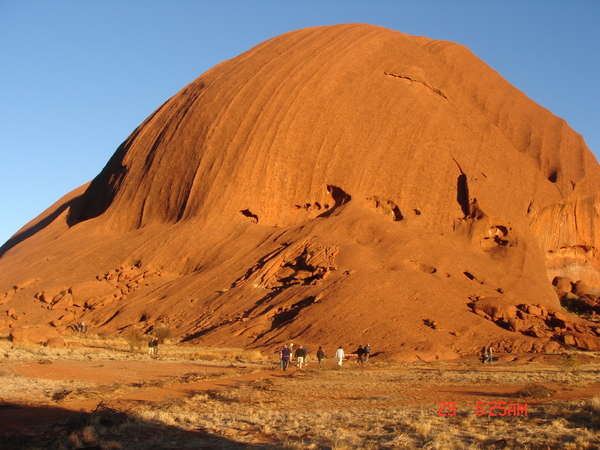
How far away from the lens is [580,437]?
35.1ft

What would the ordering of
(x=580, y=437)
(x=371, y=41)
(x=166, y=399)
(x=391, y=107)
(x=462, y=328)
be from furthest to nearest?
(x=371, y=41) < (x=391, y=107) < (x=462, y=328) < (x=166, y=399) < (x=580, y=437)

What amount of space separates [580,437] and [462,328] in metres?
22.0

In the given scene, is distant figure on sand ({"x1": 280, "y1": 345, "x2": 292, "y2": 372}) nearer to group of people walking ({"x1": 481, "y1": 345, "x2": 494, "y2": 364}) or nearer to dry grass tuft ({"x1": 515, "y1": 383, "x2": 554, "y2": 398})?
group of people walking ({"x1": 481, "y1": 345, "x2": 494, "y2": 364})

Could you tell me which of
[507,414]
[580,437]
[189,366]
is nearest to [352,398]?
[507,414]

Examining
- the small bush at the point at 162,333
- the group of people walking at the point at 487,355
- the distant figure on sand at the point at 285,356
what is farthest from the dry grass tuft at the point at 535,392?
the small bush at the point at 162,333

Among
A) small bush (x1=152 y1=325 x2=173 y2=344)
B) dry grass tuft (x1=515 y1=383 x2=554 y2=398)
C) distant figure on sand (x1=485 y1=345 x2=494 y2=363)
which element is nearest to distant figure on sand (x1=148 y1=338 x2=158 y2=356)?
small bush (x1=152 y1=325 x2=173 y2=344)

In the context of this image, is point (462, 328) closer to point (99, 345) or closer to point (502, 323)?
point (502, 323)

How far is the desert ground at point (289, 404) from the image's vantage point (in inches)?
439

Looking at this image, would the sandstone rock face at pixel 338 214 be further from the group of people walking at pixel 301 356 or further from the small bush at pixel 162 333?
the group of people walking at pixel 301 356
